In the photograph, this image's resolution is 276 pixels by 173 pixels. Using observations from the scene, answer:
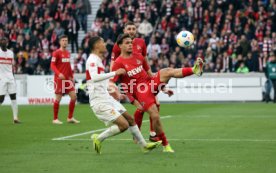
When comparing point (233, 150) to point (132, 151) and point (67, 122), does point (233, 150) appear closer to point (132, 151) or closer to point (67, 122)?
point (132, 151)

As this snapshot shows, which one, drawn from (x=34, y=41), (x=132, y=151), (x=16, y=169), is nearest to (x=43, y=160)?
(x=16, y=169)

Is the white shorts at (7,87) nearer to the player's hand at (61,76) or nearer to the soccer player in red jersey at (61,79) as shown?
the soccer player in red jersey at (61,79)

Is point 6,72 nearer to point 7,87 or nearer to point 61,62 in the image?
point 7,87

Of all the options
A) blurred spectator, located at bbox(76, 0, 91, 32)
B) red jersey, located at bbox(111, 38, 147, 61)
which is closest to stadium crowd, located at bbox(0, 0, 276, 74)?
blurred spectator, located at bbox(76, 0, 91, 32)

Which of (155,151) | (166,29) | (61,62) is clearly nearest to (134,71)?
(155,151)

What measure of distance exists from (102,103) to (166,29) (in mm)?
23015

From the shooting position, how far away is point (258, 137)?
15.4 metres

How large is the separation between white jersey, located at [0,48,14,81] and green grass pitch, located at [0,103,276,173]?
132 cm

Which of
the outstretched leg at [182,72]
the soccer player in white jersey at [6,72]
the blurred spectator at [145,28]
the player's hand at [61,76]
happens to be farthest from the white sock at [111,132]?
the blurred spectator at [145,28]

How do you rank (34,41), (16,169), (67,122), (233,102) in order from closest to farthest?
(16,169) → (67,122) → (233,102) → (34,41)

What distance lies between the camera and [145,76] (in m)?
13.6

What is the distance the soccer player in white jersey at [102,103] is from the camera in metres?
12.6

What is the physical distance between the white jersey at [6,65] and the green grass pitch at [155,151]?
1.32 metres

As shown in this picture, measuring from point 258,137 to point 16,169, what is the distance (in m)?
6.25
